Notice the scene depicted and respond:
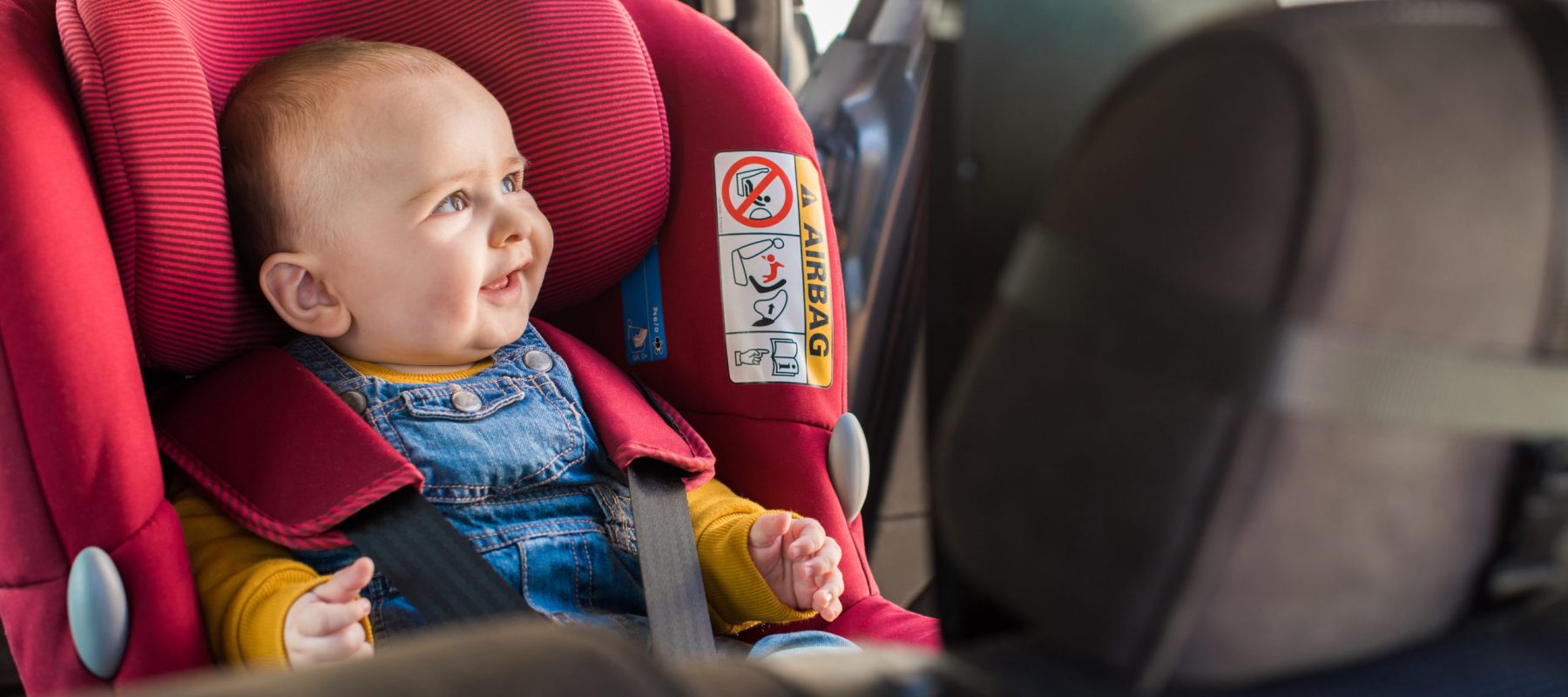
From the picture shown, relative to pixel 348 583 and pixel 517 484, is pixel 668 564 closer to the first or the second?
pixel 517 484

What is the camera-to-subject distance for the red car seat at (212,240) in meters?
0.84

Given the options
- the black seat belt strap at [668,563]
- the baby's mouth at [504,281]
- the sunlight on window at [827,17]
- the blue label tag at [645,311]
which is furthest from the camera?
the sunlight on window at [827,17]

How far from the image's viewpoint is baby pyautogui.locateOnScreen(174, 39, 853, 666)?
104 centimetres

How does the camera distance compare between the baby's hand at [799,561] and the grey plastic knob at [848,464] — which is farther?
the grey plastic knob at [848,464]

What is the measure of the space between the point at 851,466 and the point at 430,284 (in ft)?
1.41

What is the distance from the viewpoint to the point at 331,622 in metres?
0.87

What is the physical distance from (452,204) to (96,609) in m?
0.44

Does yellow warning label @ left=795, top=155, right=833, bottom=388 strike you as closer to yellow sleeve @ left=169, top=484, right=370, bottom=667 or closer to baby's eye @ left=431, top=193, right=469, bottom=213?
baby's eye @ left=431, top=193, right=469, bottom=213

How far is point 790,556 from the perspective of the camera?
1.06 m

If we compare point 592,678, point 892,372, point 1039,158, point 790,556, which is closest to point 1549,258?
point 1039,158

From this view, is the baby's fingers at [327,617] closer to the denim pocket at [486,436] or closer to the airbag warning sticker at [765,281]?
the denim pocket at [486,436]

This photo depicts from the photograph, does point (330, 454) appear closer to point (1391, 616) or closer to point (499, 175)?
point (499, 175)

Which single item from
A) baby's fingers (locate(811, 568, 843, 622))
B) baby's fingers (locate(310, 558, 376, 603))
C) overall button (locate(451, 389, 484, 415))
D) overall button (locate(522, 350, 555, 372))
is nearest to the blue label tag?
overall button (locate(522, 350, 555, 372))

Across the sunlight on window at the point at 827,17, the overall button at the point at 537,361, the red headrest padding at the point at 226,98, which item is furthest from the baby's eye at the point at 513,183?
the sunlight on window at the point at 827,17
